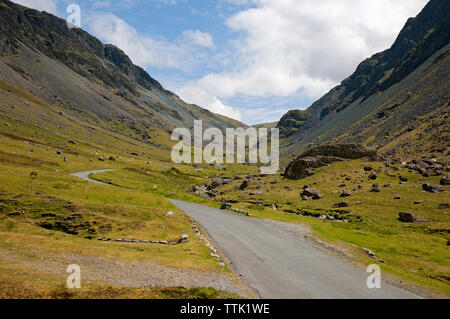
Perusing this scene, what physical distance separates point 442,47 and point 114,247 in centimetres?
26459

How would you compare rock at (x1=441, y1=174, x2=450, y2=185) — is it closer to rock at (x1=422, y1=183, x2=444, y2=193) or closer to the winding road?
rock at (x1=422, y1=183, x2=444, y2=193)

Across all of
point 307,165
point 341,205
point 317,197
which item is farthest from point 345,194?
point 307,165

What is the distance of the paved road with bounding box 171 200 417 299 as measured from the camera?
17.0 meters

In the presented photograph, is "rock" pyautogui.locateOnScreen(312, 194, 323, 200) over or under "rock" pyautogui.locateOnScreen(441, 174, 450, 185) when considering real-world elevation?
under

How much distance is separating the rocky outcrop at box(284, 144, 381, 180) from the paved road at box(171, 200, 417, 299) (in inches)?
2313

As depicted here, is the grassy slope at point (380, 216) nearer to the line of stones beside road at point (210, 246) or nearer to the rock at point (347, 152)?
the rock at point (347, 152)

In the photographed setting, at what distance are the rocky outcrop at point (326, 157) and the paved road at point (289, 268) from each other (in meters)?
58.7

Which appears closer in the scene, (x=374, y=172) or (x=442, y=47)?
(x=374, y=172)

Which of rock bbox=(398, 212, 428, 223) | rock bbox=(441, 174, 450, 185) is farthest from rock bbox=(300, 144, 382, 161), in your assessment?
rock bbox=(398, 212, 428, 223)
